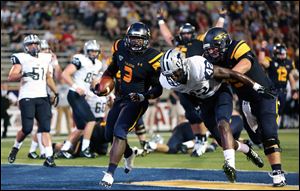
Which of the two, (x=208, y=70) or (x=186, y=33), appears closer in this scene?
(x=208, y=70)

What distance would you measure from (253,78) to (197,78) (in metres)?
1.26

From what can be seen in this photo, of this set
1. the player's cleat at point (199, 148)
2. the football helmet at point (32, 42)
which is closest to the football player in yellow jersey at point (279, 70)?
the player's cleat at point (199, 148)

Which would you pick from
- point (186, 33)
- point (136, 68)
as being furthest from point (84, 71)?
point (136, 68)

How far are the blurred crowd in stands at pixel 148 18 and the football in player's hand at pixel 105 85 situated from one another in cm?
1209

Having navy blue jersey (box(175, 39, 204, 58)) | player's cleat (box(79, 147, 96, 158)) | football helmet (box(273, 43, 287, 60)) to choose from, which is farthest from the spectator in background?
navy blue jersey (box(175, 39, 204, 58))

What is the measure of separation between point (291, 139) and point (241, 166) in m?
5.55

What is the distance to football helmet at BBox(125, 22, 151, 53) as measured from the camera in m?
8.89

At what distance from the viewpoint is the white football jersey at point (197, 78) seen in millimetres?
8062

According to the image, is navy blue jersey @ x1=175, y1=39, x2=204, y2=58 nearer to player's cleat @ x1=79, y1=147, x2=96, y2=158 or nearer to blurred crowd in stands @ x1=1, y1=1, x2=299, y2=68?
player's cleat @ x1=79, y1=147, x2=96, y2=158

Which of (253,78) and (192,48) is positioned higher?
(192,48)

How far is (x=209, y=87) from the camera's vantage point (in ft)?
27.9

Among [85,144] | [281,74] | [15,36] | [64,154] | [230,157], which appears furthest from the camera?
[15,36]

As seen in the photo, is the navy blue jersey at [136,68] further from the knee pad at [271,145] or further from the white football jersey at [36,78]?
the white football jersey at [36,78]

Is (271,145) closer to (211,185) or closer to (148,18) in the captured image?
(211,185)
